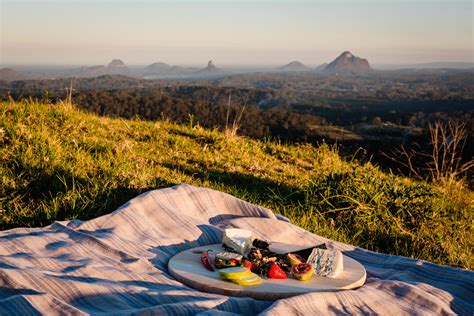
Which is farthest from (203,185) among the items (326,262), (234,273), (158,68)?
(158,68)

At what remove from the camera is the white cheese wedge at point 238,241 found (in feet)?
12.6

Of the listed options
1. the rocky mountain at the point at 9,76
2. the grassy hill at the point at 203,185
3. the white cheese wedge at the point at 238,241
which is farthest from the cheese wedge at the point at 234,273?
the rocky mountain at the point at 9,76

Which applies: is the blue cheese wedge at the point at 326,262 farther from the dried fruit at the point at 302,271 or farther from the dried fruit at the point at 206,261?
the dried fruit at the point at 206,261

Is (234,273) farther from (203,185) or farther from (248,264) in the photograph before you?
(203,185)

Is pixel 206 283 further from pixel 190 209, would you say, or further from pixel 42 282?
pixel 190 209

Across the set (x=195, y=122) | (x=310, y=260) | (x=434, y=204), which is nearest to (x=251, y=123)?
(x=195, y=122)

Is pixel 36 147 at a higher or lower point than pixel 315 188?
higher

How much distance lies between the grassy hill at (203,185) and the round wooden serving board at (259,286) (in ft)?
5.85

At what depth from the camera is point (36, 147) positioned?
630 centimetres

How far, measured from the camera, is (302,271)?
3.55 meters

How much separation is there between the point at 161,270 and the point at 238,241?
535 mm

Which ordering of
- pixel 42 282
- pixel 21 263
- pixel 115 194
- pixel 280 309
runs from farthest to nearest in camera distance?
pixel 115 194 < pixel 21 263 < pixel 42 282 < pixel 280 309

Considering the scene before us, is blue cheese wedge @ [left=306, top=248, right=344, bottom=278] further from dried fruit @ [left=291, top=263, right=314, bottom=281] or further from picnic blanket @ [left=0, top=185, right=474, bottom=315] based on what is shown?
picnic blanket @ [left=0, top=185, right=474, bottom=315]

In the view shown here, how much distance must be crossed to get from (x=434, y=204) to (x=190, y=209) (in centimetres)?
308
